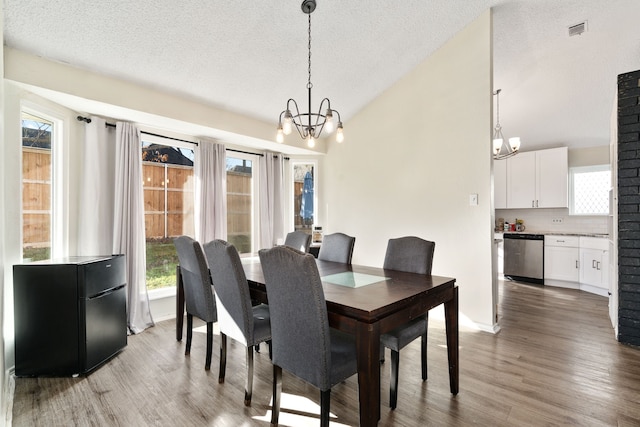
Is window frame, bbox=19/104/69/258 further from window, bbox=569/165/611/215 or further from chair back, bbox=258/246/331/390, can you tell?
window, bbox=569/165/611/215

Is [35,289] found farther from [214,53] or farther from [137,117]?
[214,53]

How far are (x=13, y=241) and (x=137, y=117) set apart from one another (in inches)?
61.3

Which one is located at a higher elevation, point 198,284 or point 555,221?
point 555,221

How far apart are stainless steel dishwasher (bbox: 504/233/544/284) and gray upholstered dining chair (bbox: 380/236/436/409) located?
3914 mm

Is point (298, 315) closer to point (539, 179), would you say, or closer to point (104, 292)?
point (104, 292)

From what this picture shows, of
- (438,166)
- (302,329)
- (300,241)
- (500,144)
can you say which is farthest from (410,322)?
(500,144)

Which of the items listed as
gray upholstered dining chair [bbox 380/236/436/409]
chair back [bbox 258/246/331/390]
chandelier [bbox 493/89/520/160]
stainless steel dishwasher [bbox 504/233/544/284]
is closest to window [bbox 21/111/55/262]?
chair back [bbox 258/246/331/390]

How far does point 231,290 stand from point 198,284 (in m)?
0.61

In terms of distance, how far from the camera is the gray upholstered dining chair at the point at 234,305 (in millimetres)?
2090

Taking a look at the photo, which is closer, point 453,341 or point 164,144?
point 453,341

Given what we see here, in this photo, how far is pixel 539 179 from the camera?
550 centimetres

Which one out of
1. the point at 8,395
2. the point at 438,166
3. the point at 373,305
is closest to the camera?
the point at 373,305

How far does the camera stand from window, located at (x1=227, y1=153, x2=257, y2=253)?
4.56 m

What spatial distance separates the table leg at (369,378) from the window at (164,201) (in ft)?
10.5
